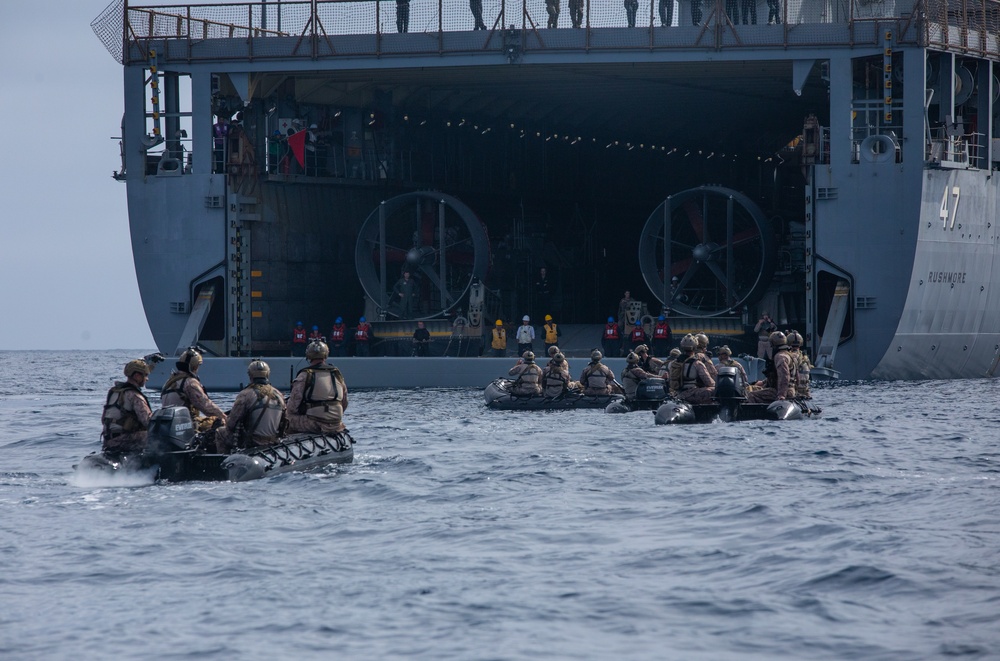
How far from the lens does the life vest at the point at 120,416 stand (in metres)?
14.9

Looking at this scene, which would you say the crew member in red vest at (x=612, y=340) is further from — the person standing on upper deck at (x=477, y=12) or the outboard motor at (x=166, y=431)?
the outboard motor at (x=166, y=431)

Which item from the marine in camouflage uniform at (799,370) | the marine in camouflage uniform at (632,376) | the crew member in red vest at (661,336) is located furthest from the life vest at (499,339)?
the marine in camouflage uniform at (799,370)

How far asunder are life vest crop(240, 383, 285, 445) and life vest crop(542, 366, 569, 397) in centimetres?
1106

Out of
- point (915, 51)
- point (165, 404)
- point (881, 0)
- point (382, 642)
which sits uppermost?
point (881, 0)

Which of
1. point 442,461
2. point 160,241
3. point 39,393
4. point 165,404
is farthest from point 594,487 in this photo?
point 39,393

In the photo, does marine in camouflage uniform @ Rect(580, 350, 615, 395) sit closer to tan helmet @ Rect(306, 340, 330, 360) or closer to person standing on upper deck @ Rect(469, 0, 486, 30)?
person standing on upper deck @ Rect(469, 0, 486, 30)

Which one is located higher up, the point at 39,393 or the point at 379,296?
the point at 379,296

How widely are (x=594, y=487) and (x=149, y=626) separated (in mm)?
6750

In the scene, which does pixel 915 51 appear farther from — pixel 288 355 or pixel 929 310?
pixel 288 355

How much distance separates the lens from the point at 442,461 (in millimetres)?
17703

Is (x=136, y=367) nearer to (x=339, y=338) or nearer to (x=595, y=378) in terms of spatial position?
(x=595, y=378)

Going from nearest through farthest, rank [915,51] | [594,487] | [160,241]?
[594,487] → [915,51] → [160,241]

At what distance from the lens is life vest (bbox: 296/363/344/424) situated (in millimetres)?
16406

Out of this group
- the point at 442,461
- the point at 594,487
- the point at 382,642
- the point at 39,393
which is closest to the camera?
the point at 382,642
